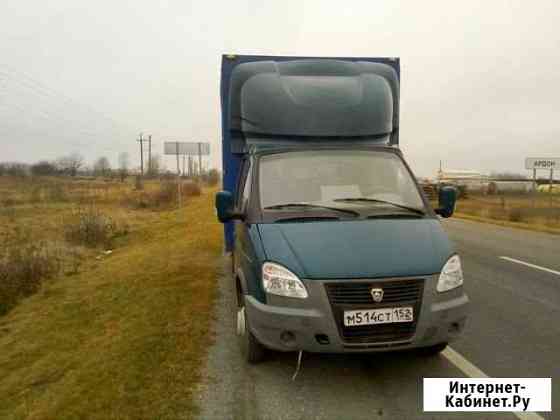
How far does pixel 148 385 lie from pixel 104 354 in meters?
0.98

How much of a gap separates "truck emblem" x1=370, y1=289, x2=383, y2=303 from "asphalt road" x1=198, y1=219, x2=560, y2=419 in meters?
0.79

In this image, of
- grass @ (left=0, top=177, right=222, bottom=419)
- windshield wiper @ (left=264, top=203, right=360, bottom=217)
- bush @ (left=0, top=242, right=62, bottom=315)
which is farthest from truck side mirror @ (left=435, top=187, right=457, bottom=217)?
bush @ (left=0, top=242, right=62, bottom=315)

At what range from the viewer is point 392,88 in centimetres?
556

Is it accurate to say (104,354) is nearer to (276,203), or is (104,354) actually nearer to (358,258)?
(276,203)

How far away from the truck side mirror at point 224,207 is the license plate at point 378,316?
1.58m

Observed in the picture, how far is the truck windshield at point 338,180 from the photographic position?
12.2 feet

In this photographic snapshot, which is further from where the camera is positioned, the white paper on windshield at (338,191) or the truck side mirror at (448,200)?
the truck side mirror at (448,200)

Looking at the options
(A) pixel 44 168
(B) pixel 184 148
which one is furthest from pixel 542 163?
(A) pixel 44 168

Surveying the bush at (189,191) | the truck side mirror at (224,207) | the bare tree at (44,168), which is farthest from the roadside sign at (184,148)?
the bare tree at (44,168)

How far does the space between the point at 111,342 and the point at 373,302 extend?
2.87 metres

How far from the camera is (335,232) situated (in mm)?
Result: 3229

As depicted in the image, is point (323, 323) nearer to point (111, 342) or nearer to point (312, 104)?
point (111, 342)

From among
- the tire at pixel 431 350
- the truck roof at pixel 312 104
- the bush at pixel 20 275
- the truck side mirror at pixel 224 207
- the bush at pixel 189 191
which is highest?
the truck roof at pixel 312 104

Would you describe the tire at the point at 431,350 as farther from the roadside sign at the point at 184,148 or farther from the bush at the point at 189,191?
the bush at the point at 189,191
